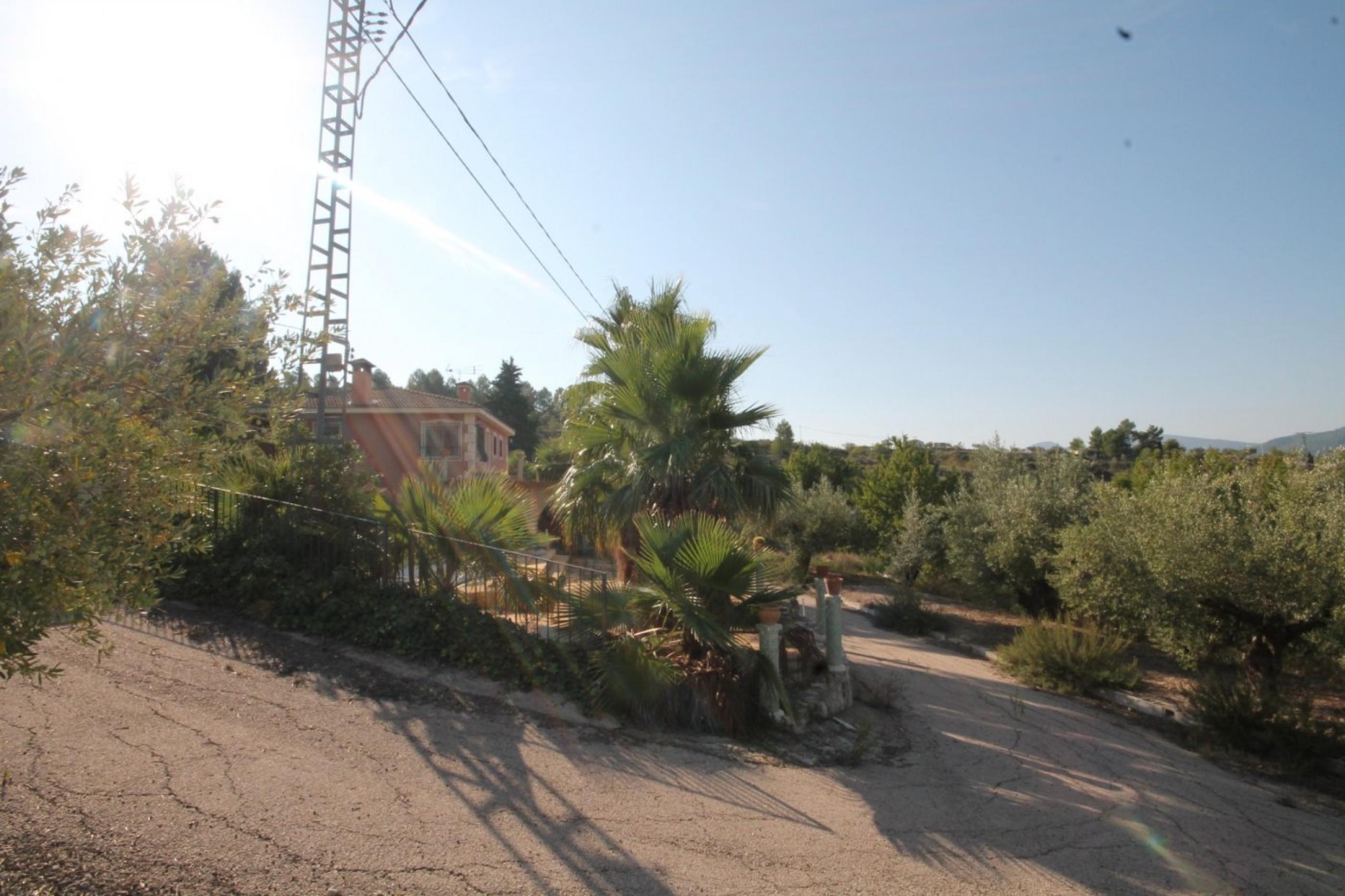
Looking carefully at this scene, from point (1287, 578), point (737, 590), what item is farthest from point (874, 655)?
point (737, 590)

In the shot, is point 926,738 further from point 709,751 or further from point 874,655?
point 874,655

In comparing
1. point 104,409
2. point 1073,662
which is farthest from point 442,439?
point 104,409

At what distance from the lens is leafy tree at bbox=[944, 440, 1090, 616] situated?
53.8ft

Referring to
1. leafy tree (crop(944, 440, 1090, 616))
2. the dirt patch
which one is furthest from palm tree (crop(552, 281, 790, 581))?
leafy tree (crop(944, 440, 1090, 616))

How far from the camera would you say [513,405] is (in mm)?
59375

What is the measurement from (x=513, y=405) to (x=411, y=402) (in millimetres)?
30292

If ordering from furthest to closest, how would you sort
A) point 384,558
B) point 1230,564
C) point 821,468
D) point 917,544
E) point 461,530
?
point 821,468, point 917,544, point 1230,564, point 384,558, point 461,530

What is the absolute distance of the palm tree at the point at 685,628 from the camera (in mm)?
7133

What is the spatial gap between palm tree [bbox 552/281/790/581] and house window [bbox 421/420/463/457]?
62.5 ft

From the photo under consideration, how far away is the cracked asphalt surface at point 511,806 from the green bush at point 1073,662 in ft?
11.1

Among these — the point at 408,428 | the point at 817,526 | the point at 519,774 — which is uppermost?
the point at 408,428

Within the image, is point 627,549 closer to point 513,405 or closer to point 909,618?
point 909,618

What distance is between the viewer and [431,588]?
8.16 meters

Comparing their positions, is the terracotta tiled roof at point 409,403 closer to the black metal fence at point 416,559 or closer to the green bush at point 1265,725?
the black metal fence at point 416,559
